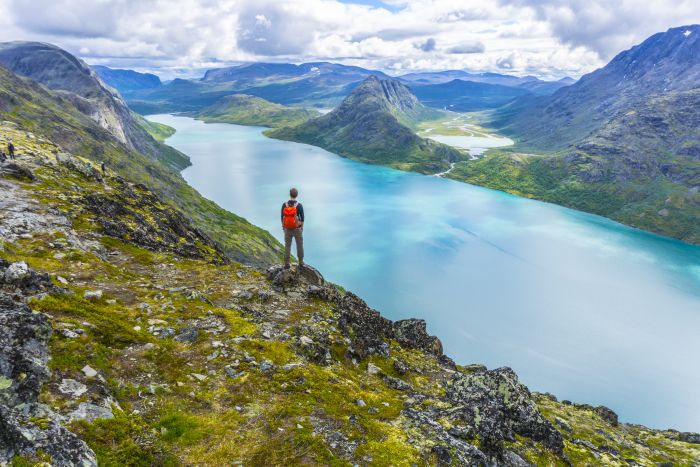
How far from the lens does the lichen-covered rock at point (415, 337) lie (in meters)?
29.9

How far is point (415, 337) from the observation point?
3136 centimetres

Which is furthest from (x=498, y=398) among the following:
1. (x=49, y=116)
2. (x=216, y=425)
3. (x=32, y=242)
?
(x=49, y=116)

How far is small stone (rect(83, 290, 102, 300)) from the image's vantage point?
64.7 feet

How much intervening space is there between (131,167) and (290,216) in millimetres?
187016

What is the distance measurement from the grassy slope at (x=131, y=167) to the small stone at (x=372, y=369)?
9381 cm

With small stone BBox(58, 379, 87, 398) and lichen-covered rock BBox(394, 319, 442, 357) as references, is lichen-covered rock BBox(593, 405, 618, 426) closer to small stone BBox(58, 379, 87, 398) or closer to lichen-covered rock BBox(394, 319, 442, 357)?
lichen-covered rock BBox(394, 319, 442, 357)

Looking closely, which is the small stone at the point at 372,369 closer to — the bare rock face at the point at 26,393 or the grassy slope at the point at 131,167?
the bare rock face at the point at 26,393

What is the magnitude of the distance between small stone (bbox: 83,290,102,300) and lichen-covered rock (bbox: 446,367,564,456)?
18568 mm

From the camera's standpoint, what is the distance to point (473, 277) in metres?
144

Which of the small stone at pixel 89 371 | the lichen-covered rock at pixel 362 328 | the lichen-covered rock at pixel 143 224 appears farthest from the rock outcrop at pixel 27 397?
the lichen-covered rock at pixel 143 224

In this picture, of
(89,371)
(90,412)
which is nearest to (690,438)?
(90,412)

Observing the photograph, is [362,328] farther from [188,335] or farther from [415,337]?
[188,335]

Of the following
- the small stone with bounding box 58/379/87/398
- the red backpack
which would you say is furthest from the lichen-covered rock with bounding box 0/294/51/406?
the red backpack

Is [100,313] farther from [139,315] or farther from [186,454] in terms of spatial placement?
[186,454]
